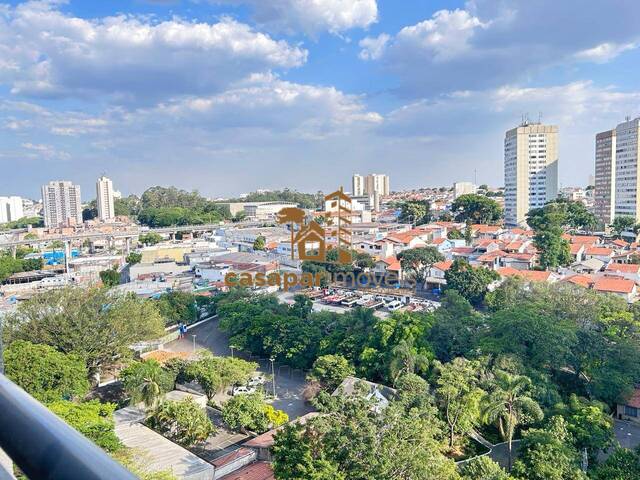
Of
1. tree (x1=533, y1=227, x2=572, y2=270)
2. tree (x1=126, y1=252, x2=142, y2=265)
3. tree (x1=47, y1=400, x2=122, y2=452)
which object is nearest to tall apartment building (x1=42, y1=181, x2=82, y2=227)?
tree (x1=126, y1=252, x2=142, y2=265)

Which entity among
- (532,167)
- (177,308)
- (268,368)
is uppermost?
A: (532,167)

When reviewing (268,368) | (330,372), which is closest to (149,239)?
(268,368)

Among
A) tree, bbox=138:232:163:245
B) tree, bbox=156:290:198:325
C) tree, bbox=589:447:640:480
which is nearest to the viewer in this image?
tree, bbox=589:447:640:480

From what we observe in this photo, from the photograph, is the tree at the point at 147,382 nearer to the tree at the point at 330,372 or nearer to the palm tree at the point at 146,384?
the palm tree at the point at 146,384

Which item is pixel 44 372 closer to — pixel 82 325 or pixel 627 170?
pixel 82 325

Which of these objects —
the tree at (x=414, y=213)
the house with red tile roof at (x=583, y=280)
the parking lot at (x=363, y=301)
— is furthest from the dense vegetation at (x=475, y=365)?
the tree at (x=414, y=213)

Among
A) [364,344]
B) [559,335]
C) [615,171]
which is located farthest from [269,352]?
[615,171]

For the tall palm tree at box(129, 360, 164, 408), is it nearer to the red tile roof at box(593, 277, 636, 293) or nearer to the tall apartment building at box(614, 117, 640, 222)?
the red tile roof at box(593, 277, 636, 293)
